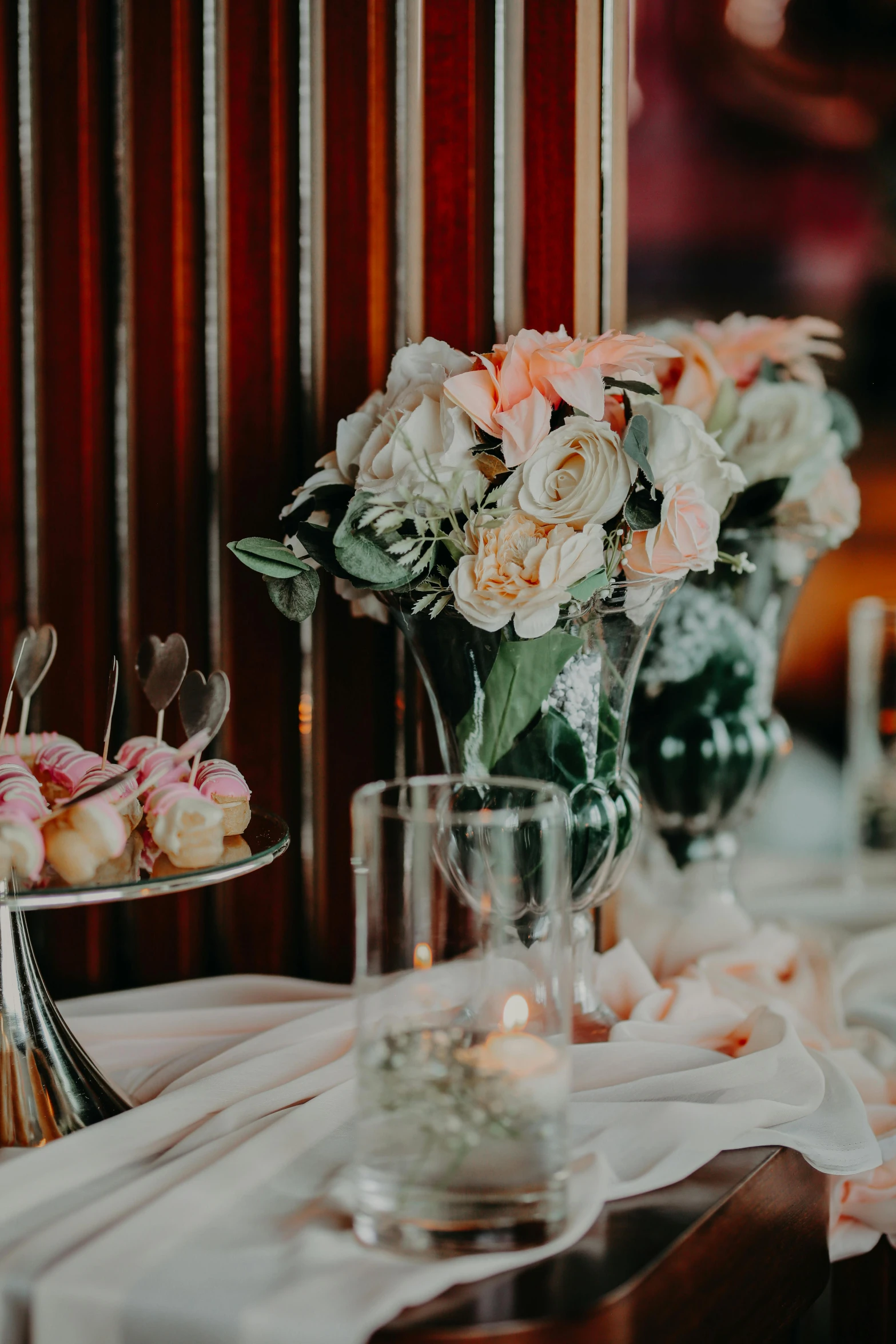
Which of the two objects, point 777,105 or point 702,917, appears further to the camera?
point 777,105

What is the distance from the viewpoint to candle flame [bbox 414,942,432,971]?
59 cm

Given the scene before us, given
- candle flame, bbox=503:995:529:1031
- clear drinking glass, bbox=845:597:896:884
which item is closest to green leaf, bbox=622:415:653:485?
candle flame, bbox=503:995:529:1031

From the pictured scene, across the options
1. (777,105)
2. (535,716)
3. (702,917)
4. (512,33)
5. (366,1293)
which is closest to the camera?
(366,1293)

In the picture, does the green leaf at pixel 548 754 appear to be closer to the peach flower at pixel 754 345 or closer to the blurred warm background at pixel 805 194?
the peach flower at pixel 754 345

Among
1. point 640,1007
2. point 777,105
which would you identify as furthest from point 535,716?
point 777,105

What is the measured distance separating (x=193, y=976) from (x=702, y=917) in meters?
0.50

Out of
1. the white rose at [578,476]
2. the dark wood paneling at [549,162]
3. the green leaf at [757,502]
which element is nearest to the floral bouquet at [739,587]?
the green leaf at [757,502]

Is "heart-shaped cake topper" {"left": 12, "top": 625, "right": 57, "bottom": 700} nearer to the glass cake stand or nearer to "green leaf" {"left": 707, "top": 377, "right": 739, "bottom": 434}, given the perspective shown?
the glass cake stand

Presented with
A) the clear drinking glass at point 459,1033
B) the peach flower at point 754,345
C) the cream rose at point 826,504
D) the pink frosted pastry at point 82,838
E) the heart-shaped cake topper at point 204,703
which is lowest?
the clear drinking glass at point 459,1033

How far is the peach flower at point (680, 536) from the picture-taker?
785 millimetres

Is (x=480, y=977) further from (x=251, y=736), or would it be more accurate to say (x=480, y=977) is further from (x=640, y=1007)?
(x=251, y=736)

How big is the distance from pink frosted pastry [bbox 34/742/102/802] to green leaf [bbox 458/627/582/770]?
27 cm

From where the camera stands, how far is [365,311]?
108cm

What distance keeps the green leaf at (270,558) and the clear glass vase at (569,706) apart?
3.2 inches
